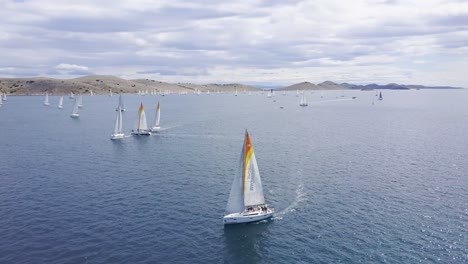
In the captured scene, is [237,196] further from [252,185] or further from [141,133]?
[141,133]

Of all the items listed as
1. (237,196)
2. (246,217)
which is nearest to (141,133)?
(237,196)

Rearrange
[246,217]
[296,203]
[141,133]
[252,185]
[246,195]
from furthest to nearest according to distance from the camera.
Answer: [141,133]
[296,203]
[252,185]
[246,195]
[246,217]

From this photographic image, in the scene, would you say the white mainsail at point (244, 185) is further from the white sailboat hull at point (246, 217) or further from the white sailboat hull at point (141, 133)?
the white sailboat hull at point (141, 133)

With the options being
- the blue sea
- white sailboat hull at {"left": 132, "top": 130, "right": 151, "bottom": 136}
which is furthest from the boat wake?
white sailboat hull at {"left": 132, "top": 130, "right": 151, "bottom": 136}

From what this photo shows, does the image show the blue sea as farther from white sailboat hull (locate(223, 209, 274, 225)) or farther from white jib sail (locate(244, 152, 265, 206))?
white jib sail (locate(244, 152, 265, 206))

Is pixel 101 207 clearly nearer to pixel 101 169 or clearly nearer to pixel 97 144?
pixel 101 169

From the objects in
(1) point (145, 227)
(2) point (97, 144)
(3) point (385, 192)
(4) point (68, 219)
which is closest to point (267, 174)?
(3) point (385, 192)
